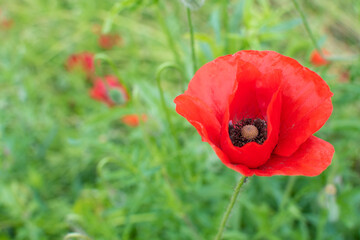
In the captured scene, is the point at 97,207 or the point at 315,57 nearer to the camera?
the point at 97,207

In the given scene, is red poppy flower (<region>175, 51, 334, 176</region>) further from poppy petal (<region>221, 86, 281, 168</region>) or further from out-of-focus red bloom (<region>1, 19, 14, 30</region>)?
out-of-focus red bloom (<region>1, 19, 14, 30</region>)

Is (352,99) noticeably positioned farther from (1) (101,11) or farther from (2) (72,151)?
(1) (101,11)

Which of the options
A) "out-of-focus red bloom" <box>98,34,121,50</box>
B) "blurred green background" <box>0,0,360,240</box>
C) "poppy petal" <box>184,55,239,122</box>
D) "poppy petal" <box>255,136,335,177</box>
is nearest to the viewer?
"poppy petal" <box>255,136,335,177</box>

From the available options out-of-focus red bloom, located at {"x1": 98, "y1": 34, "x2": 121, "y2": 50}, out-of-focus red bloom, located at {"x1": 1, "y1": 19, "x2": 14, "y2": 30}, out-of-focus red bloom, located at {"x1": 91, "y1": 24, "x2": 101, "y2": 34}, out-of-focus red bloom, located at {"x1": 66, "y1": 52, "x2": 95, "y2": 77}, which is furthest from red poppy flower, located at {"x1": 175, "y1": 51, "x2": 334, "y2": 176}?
out-of-focus red bloom, located at {"x1": 1, "y1": 19, "x2": 14, "y2": 30}

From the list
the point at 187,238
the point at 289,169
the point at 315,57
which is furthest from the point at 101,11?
the point at 289,169

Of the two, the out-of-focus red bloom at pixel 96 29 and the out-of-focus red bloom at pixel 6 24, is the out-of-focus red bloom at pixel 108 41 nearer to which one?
the out-of-focus red bloom at pixel 96 29

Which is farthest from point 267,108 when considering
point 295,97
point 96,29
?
point 96,29

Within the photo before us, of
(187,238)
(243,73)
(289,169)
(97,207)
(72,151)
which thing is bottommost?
(187,238)
